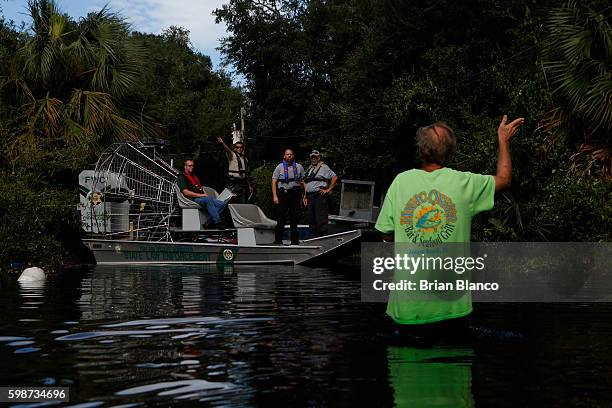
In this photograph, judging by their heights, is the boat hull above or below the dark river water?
above

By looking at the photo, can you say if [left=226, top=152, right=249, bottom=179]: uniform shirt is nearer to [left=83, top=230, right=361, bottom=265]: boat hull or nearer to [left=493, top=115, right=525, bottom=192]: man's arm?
[left=83, top=230, right=361, bottom=265]: boat hull

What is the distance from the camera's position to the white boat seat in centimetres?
1991

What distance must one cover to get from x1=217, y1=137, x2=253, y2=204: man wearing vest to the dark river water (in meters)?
9.12

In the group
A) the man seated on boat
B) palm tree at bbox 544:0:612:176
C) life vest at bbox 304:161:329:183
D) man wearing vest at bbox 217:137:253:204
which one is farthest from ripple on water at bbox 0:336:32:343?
the man seated on boat

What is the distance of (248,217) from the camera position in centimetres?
2030

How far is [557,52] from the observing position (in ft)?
49.8

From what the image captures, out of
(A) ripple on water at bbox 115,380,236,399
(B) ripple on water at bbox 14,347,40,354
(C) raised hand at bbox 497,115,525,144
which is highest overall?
(C) raised hand at bbox 497,115,525,144

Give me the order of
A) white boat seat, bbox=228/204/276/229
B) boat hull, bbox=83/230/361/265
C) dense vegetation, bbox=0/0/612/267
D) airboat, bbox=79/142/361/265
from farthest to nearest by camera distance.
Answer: white boat seat, bbox=228/204/276/229
airboat, bbox=79/142/361/265
boat hull, bbox=83/230/361/265
dense vegetation, bbox=0/0/612/267

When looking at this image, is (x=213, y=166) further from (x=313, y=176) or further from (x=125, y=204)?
(x=313, y=176)

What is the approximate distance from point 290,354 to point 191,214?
14.6 metres

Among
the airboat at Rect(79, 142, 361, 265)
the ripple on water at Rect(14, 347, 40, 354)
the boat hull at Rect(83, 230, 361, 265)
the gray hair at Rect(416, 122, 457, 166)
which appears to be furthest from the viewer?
the airboat at Rect(79, 142, 361, 265)

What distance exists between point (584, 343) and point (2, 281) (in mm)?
11111

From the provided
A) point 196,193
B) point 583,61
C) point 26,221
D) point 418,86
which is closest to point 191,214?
point 196,193

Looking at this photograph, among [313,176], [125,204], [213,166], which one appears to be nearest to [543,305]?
[313,176]
